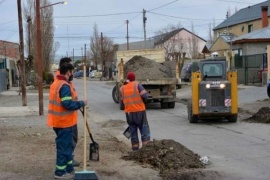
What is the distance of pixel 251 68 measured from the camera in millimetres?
37094

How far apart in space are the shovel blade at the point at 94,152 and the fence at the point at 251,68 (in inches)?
1081

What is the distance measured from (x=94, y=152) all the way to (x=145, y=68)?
46.4ft

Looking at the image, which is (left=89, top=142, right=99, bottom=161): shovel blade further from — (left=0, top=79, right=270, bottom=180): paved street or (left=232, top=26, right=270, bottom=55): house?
(left=232, top=26, right=270, bottom=55): house

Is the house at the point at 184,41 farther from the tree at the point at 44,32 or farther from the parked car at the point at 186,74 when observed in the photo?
the parked car at the point at 186,74

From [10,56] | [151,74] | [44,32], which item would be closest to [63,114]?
[151,74]

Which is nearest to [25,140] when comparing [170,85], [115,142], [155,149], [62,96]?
[115,142]

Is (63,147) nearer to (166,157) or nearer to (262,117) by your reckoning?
(166,157)

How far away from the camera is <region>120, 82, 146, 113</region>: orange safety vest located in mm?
10516

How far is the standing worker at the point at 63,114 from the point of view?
25.0 feet

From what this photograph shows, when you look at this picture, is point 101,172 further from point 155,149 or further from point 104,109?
point 104,109

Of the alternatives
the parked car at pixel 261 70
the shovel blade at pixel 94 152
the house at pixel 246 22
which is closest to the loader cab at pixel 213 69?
the shovel blade at pixel 94 152

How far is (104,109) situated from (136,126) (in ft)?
42.8

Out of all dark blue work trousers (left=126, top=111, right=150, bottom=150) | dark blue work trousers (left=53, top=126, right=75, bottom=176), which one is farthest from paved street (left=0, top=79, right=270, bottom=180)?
dark blue work trousers (left=53, top=126, right=75, bottom=176)

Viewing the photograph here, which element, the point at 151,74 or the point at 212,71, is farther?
the point at 151,74
